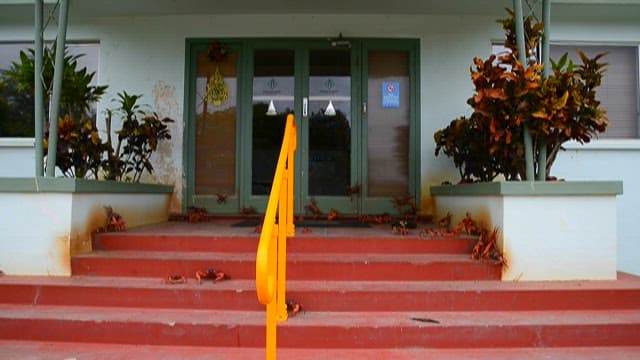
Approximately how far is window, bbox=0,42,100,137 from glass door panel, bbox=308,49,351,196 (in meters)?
2.82

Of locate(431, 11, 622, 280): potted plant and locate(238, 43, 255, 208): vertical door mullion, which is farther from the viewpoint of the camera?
locate(238, 43, 255, 208): vertical door mullion

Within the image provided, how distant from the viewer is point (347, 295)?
135 inches

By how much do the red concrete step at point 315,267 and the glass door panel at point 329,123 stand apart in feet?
6.78

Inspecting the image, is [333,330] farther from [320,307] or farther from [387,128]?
[387,128]

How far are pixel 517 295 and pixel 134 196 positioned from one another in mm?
3724

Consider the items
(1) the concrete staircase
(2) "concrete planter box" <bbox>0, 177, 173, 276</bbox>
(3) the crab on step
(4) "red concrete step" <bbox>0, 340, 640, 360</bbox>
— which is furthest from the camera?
(2) "concrete planter box" <bbox>0, 177, 173, 276</bbox>

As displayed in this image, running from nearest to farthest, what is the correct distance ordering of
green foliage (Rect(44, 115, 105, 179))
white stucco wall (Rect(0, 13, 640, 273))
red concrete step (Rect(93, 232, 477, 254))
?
red concrete step (Rect(93, 232, 477, 254)), green foliage (Rect(44, 115, 105, 179)), white stucco wall (Rect(0, 13, 640, 273))

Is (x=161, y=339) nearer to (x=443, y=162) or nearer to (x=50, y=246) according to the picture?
(x=50, y=246)

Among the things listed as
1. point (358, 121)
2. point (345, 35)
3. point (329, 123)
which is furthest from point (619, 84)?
point (329, 123)

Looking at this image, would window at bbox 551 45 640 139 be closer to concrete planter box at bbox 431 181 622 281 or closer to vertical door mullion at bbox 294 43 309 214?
concrete planter box at bbox 431 181 622 281

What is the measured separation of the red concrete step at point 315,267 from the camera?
149 inches

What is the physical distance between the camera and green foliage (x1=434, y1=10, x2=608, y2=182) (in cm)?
379

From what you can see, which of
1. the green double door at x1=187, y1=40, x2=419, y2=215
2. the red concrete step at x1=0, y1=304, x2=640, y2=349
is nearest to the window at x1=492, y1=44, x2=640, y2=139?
the green double door at x1=187, y1=40, x2=419, y2=215

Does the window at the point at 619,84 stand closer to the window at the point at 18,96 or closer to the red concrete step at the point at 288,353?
the red concrete step at the point at 288,353
